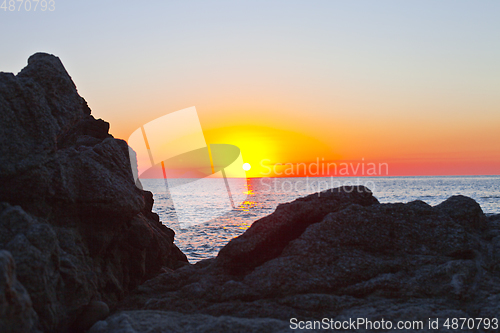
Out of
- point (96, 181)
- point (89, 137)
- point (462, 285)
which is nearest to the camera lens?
point (462, 285)

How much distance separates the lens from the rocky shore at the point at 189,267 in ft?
26.8

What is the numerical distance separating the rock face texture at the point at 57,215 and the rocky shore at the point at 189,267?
0.03m

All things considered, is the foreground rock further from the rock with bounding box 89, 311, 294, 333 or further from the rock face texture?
the rock face texture

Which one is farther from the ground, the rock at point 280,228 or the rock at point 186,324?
the rock at point 280,228

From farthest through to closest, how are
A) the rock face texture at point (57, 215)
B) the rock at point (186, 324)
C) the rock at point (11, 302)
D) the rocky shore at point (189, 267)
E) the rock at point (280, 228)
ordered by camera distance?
1. the rock at point (280, 228)
2. the rocky shore at point (189, 267)
3. the rock at point (186, 324)
4. the rock face texture at point (57, 215)
5. the rock at point (11, 302)

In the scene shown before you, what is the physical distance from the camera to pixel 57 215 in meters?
10.1

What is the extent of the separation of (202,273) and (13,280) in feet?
19.7

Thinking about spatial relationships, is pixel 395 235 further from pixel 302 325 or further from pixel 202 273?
pixel 202 273

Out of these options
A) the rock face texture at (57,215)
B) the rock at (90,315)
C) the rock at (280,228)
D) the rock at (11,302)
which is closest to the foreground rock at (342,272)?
the rock at (280,228)

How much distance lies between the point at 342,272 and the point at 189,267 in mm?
5299

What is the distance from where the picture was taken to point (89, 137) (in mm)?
15242

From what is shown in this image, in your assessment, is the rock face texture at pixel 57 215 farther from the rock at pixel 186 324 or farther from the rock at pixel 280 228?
the rock at pixel 280 228

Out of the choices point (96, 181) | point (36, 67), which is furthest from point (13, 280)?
point (36, 67)

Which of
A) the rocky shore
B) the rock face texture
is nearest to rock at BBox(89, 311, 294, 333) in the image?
the rocky shore
